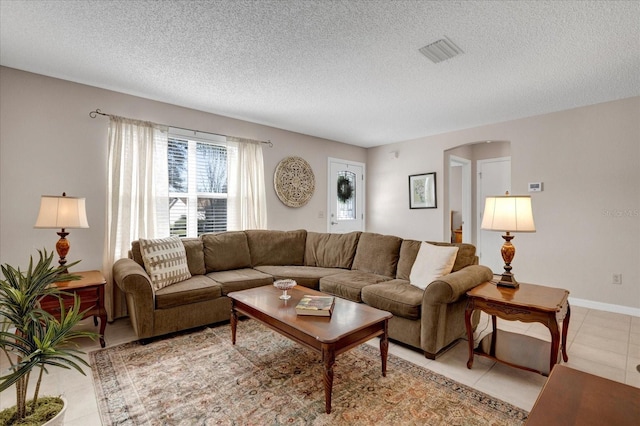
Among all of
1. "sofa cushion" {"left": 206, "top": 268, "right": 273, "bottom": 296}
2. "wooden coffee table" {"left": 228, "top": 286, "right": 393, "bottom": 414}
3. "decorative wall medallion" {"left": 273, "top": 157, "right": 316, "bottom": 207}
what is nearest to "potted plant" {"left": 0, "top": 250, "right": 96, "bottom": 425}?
"wooden coffee table" {"left": 228, "top": 286, "right": 393, "bottom": 414}

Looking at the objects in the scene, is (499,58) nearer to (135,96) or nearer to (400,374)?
(400,374)

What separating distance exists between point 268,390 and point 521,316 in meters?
1.76

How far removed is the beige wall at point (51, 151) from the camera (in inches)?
110

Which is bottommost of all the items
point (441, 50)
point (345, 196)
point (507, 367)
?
point (507, 367)

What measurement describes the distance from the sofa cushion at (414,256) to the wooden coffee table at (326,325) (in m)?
1.10

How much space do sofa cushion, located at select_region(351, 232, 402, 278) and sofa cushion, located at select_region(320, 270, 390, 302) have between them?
4.3 inches

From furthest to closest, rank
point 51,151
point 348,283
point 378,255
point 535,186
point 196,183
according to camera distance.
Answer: point 535,186 → point 196,183 → point 378,255 → point 348,283 → point 51,151

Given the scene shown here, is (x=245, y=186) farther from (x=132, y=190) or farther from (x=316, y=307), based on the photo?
(x=316, y=307)

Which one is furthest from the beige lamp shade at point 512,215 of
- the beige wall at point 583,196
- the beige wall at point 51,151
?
the beige wall at point 51,151

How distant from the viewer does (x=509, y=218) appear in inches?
91.0

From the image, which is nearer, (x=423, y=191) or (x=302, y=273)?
(x=302, y=273)

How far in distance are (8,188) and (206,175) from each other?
188cm

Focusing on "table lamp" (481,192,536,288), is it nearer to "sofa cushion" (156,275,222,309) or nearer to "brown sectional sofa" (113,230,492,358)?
"brown sectional sofa" (113,230,492,358)

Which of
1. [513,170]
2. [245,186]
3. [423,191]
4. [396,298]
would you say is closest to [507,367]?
[396,298]
